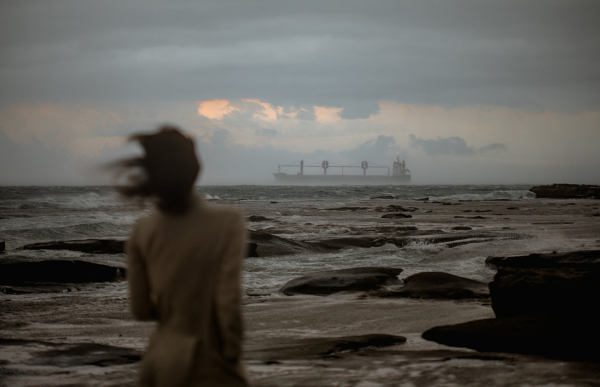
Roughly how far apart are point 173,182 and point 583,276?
4.03 meters

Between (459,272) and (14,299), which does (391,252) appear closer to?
(459,272)

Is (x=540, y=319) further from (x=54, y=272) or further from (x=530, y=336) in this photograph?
(x=54, y=272)

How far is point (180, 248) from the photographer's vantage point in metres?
1.48

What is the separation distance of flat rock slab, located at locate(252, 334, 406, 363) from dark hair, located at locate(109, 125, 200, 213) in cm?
200

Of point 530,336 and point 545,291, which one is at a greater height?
point 545,291

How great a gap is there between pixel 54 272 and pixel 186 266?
6.58m

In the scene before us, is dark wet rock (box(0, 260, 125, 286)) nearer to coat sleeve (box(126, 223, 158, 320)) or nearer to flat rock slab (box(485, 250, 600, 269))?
flat rock slab (box(485, 250, 600, 269))

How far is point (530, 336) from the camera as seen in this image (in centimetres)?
→ 337

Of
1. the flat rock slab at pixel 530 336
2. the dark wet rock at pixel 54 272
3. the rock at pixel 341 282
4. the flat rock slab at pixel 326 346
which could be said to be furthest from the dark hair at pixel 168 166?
the dark wet rock at pixel 54 272

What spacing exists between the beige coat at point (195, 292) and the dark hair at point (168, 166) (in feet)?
0.15

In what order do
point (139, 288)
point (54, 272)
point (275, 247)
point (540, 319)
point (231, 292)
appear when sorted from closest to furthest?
point (231, 292)
point (139, 288)
point (540, 319)
point (54, 272)
point (275, 247)

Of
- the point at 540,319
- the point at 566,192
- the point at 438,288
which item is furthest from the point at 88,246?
the point at 566,192

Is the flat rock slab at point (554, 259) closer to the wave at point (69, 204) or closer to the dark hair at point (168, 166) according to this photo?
the dark hair at point (168, 166)

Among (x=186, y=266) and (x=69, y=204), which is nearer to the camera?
(x=186, y=266)
